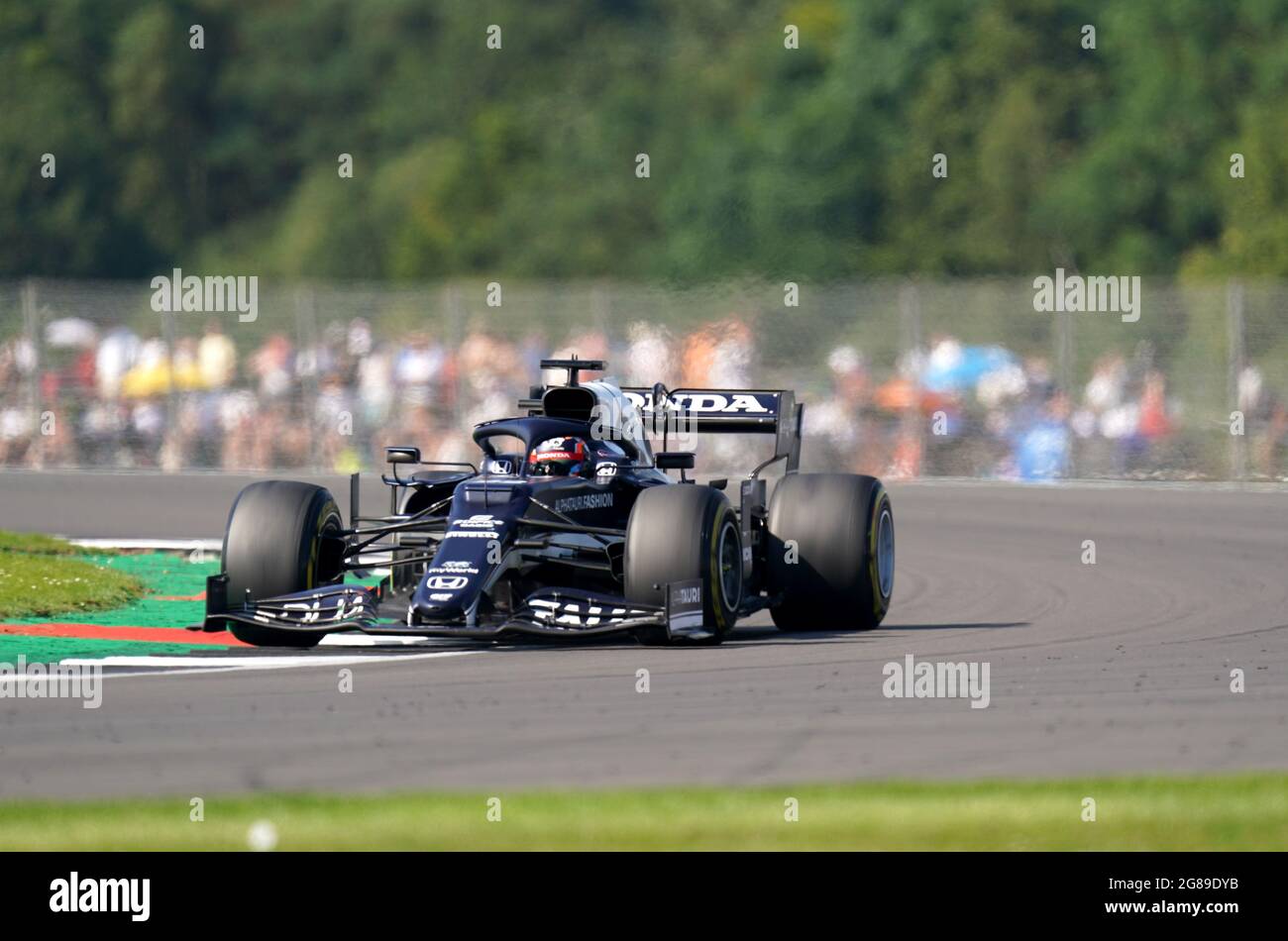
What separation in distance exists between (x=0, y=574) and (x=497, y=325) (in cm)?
1216

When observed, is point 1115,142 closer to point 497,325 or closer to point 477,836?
point 497,325

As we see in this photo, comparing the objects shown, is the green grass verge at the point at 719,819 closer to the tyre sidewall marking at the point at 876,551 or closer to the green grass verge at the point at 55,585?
the tyre sidewall marking at the point at 876,551

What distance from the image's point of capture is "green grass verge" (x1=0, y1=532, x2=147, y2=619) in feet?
45.5

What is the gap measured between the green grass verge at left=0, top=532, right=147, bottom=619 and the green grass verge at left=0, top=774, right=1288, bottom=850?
632 centimetres

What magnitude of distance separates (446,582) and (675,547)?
44.2 inches

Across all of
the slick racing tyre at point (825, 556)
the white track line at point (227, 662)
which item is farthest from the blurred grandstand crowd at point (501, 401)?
the white track line at point (227, 662)

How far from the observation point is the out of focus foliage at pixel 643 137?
39188mm

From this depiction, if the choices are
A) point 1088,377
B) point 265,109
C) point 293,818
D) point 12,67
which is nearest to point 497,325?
point 1088,377

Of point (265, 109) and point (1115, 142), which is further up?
point (265, 109)

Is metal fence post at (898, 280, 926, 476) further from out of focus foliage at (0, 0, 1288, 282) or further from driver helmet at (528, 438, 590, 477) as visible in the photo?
driver helmet at (528, 438, 590, 477)

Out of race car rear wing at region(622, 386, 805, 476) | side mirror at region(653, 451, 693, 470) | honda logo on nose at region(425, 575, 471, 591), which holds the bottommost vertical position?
honda logo on nose at region(425, 575, 471, 591)

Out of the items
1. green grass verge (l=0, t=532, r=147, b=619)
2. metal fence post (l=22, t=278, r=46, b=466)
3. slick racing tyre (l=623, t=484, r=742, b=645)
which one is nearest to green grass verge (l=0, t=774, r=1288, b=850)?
slick racing tyre (l=623, t=484, r=742, b=645)

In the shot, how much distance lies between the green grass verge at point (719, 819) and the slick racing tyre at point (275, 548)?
14.8 ft

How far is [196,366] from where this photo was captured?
27641 mm
